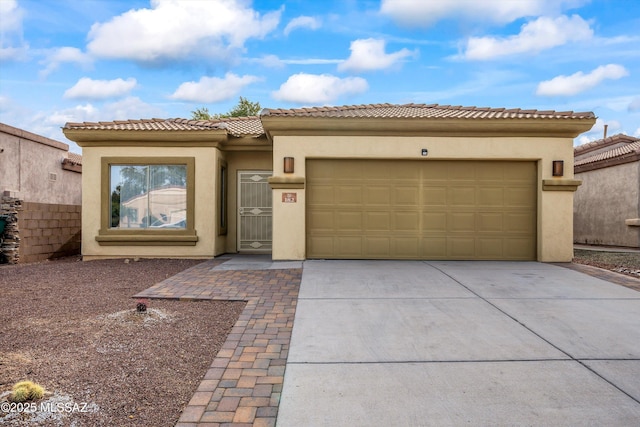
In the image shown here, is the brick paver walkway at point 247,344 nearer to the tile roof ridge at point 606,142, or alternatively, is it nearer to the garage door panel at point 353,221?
the garage door panel at point 353,221

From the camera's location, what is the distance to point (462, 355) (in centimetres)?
393

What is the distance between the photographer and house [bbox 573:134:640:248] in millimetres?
14484

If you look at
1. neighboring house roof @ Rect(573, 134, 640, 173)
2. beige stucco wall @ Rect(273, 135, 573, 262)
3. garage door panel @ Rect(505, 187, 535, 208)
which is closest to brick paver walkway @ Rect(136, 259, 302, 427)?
beige stucco wall @ Rect(273, 135, 573, 262)

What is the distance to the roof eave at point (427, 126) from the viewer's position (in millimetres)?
9680

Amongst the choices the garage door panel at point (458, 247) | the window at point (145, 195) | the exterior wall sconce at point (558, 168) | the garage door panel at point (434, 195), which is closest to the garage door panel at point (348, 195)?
the garage door panel at point (434, 195)

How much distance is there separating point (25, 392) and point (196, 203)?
816 cm

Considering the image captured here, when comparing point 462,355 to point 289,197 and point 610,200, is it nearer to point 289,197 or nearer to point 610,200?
point 289,197

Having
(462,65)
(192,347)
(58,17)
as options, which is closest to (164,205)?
(58,17)

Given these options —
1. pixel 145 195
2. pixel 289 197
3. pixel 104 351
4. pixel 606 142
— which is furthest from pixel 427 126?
pixel 606 142

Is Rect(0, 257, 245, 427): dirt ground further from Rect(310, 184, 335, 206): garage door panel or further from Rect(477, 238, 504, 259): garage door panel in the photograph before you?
Rect(477, 238, 504, 259): garage door panel

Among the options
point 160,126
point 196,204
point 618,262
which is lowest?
point 618,262

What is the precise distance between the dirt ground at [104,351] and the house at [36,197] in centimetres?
433

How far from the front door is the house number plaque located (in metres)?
2.33

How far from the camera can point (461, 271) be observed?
27.3 feet
